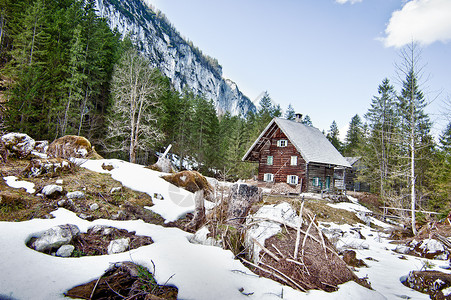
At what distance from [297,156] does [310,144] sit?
6.28ft

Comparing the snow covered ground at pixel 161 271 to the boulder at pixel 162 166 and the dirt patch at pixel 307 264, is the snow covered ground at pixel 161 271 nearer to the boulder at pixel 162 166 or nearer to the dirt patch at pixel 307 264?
the dirt patch at pixel 307 264

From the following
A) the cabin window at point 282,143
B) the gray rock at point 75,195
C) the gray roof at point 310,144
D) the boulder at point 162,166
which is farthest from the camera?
the cabin window at point 282,143

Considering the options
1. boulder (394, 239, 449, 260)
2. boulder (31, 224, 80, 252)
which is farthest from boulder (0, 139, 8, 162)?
boulder (394, 239, 449, 260)

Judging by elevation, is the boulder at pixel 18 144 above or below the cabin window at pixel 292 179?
above

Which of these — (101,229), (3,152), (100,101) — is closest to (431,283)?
(101,229)

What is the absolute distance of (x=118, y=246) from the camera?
365 centimetres

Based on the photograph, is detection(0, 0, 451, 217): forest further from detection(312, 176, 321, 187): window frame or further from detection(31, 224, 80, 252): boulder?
detection(31, 224, 80, 252): boulder

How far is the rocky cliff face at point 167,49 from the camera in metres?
83.3

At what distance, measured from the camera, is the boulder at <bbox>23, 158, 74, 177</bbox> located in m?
6.35

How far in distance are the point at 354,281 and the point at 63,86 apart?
2350cm

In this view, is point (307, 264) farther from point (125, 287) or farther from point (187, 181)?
point (187, 181)

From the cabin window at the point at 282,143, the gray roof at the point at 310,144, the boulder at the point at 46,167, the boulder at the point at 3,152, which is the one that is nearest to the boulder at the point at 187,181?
the boulder at the point at 46,167

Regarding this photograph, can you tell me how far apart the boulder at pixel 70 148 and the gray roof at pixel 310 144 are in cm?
1755

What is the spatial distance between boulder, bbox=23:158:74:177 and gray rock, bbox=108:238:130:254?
15.1 feet
